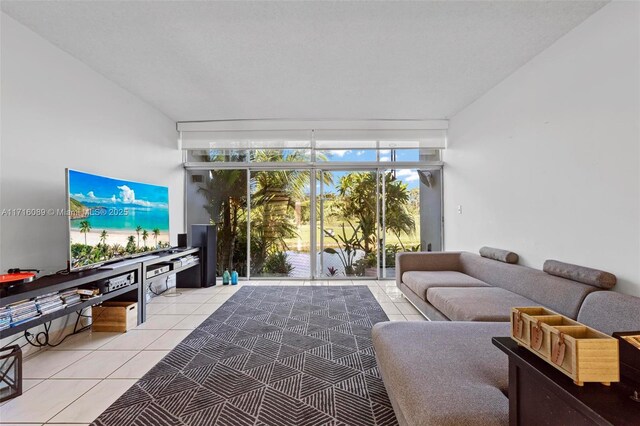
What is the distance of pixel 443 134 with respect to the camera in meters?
4.82

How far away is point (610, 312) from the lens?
1.67 metres

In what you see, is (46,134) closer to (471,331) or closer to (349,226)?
(471,331)

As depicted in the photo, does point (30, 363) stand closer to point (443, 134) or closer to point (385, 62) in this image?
point (385, 62)

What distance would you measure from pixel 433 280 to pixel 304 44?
2.83 meters

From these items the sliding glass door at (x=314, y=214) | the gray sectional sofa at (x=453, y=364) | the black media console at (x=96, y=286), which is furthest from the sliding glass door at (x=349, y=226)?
the gray sectional sofa at (x=453, y=364)

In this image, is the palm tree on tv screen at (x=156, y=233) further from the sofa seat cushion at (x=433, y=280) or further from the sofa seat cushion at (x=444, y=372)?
the sofa seat cushion at (x=433, y=280)

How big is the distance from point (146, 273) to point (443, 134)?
496 centimetres

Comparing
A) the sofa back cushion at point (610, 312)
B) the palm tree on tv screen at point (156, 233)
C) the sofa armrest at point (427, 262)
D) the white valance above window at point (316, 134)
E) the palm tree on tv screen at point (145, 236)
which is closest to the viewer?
the sofa back cushion at point (610, 312)

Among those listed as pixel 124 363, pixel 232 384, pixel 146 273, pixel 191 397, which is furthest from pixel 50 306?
pixel 232 384

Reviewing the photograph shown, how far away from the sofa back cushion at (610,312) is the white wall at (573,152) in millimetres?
381

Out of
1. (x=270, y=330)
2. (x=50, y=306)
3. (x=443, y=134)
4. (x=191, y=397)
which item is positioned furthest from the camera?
(x=443, y=134)

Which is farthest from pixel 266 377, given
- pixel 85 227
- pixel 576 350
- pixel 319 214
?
pixel 319 214

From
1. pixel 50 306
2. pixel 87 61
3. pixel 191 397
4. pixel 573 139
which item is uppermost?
pixel 87 61

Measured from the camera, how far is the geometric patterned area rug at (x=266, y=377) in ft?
5.35
